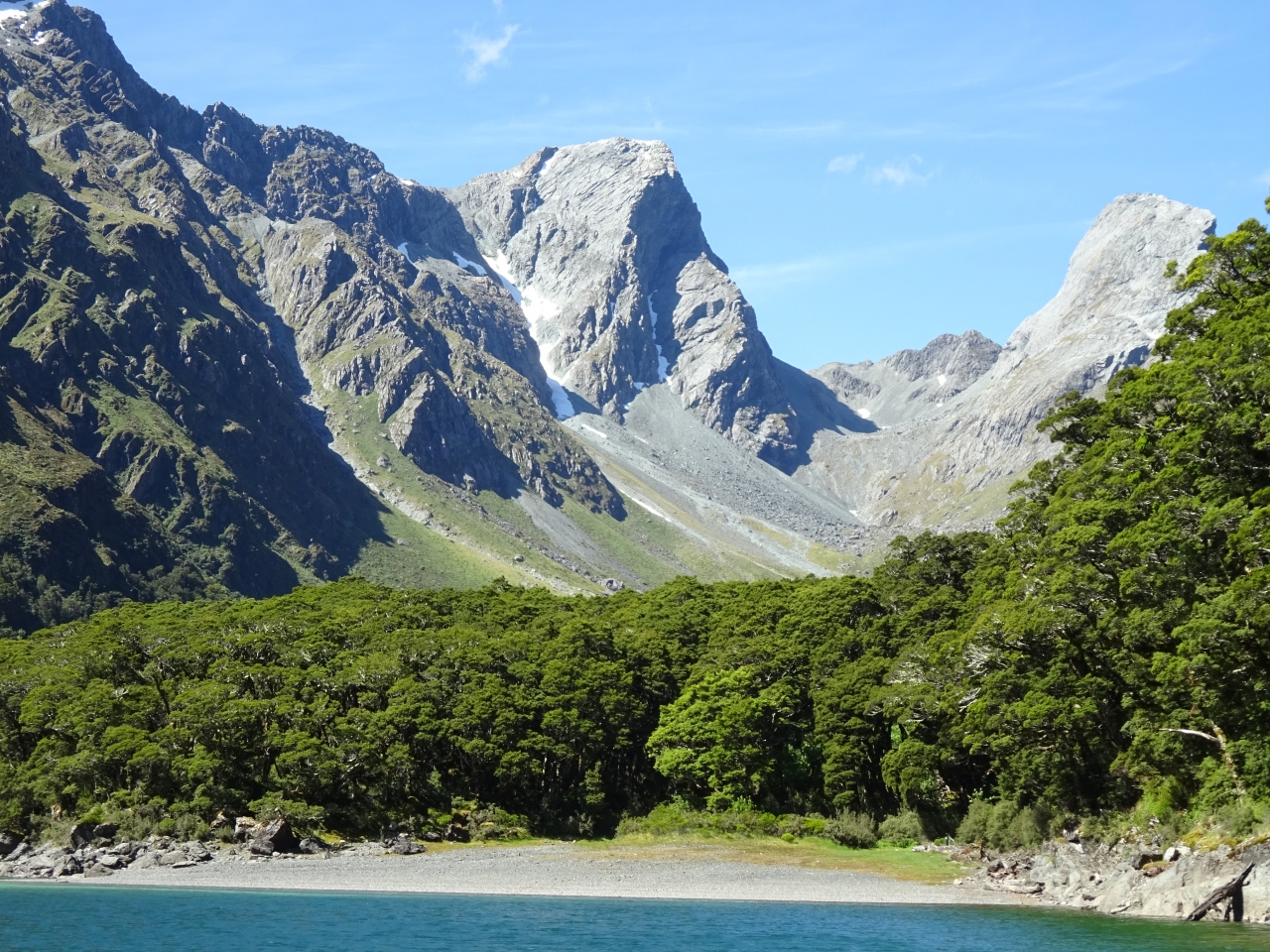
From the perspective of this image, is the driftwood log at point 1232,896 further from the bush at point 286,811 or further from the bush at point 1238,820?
the bush at point 286,811

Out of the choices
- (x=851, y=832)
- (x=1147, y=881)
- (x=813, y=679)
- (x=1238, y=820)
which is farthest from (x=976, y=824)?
(x=1238, y=820)

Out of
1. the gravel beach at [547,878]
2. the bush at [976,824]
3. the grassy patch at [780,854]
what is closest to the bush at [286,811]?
the gravel beach at [547,878]

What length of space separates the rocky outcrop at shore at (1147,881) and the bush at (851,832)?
50.9 feet

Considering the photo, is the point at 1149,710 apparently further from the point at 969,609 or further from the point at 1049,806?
the point at 969,609

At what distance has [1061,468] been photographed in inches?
3174

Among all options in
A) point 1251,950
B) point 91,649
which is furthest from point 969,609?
point 91,649

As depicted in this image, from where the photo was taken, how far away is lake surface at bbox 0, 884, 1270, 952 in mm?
43875

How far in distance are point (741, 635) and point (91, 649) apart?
5406 cm

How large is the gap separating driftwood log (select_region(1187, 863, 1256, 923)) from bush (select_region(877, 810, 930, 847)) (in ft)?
110

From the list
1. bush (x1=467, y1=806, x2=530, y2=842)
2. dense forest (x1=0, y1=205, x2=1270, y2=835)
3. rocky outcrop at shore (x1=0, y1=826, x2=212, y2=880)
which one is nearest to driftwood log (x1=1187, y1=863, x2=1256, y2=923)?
dense forest (x1=0, y1=205, x2=1270, y2=835)

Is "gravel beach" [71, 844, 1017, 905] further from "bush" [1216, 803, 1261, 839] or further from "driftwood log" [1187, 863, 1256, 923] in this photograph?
"driftwood log" [1187, 863, 1256, 923]

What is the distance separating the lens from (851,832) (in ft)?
260

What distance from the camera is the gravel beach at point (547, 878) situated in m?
61.7

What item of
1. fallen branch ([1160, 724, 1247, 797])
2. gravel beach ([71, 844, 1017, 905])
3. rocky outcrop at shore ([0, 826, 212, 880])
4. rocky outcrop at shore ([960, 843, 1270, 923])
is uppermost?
fallen branch ([1160, 724, 1247, 797])
